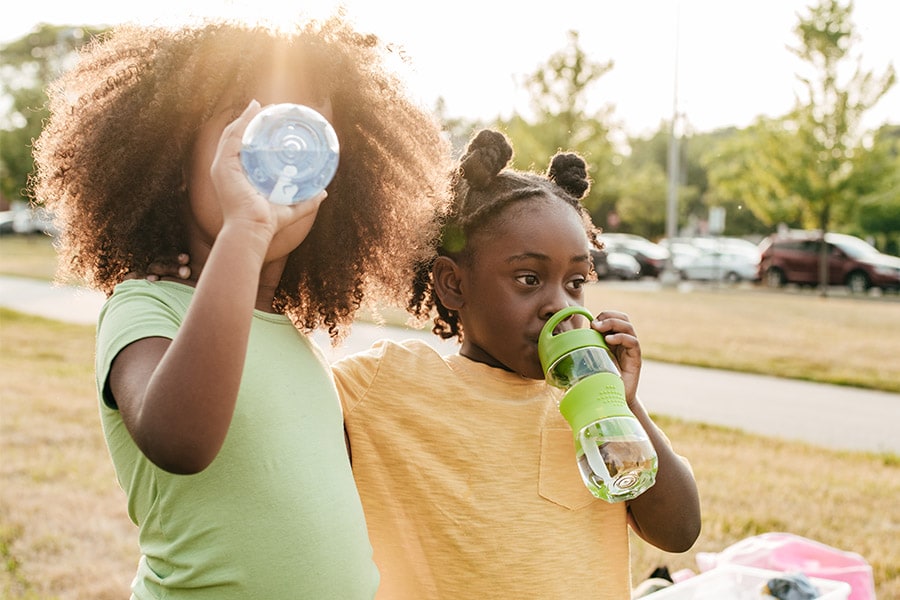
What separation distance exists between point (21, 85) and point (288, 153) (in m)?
39.9

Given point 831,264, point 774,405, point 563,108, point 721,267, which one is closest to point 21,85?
point 563,108

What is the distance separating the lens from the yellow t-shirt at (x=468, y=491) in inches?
78.9

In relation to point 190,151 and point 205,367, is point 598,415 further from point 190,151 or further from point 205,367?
point 190,151

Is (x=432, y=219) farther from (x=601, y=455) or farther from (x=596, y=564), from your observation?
(x=596, y=564)

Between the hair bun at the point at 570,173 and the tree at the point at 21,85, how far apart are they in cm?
2467

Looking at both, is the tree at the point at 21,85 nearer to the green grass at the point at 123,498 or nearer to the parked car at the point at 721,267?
the parked car at the point at 721,267

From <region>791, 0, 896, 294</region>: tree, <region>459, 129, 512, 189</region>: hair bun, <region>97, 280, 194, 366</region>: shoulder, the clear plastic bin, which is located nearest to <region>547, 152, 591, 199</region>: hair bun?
<region>459, 129, 512, 189</region>: hair bun

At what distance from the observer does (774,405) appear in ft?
24.9

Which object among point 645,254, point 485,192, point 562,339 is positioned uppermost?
point 485,192

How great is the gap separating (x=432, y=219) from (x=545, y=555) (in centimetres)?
84

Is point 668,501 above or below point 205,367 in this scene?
below

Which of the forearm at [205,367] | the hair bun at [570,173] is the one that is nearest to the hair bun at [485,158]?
the hair bun at [570,173]

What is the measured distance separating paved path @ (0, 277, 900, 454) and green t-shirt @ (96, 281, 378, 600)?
387cm

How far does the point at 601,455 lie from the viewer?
5.84 ft
